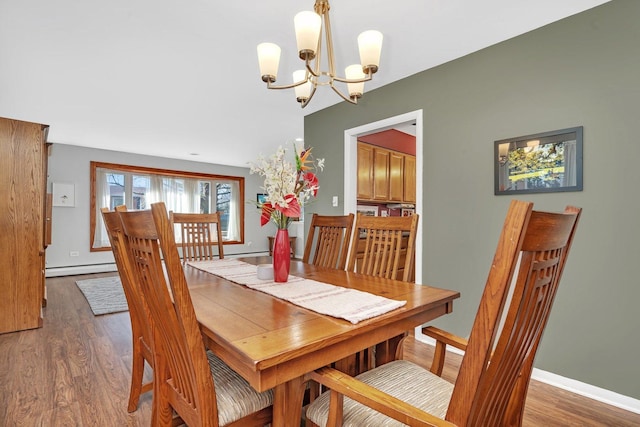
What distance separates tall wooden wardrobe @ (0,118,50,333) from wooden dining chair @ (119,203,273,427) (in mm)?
2743

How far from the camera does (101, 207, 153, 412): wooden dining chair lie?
52.9 inches

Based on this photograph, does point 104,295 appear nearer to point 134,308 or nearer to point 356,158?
point 134,308

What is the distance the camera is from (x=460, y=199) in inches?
103

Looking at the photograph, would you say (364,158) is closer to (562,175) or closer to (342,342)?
(562,175)

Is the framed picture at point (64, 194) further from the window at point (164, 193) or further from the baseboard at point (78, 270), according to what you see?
the baseboard at point (78, 270)

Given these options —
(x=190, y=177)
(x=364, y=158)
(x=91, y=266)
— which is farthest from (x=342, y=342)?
(x=190, y=177)

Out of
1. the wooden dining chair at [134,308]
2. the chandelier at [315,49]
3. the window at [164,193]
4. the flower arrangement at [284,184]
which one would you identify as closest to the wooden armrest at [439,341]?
the flower arrangement at [284,184]

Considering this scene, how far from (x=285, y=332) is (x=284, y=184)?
0.74 m

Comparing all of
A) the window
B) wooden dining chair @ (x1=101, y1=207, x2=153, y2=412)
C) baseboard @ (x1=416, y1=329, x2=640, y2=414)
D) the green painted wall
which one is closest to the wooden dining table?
wooden dining chair @ (x1=101, y1=207, x2=153, y2=412)

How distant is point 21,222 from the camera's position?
2.97 metres

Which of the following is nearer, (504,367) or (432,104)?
(504,367)

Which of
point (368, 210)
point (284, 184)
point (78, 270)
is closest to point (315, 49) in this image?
point (284, 184)

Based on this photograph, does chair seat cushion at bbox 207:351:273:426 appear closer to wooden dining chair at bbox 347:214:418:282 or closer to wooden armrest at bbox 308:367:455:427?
wooden armrest at bbox 308:367:455:427

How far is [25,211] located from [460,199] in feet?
13.1
